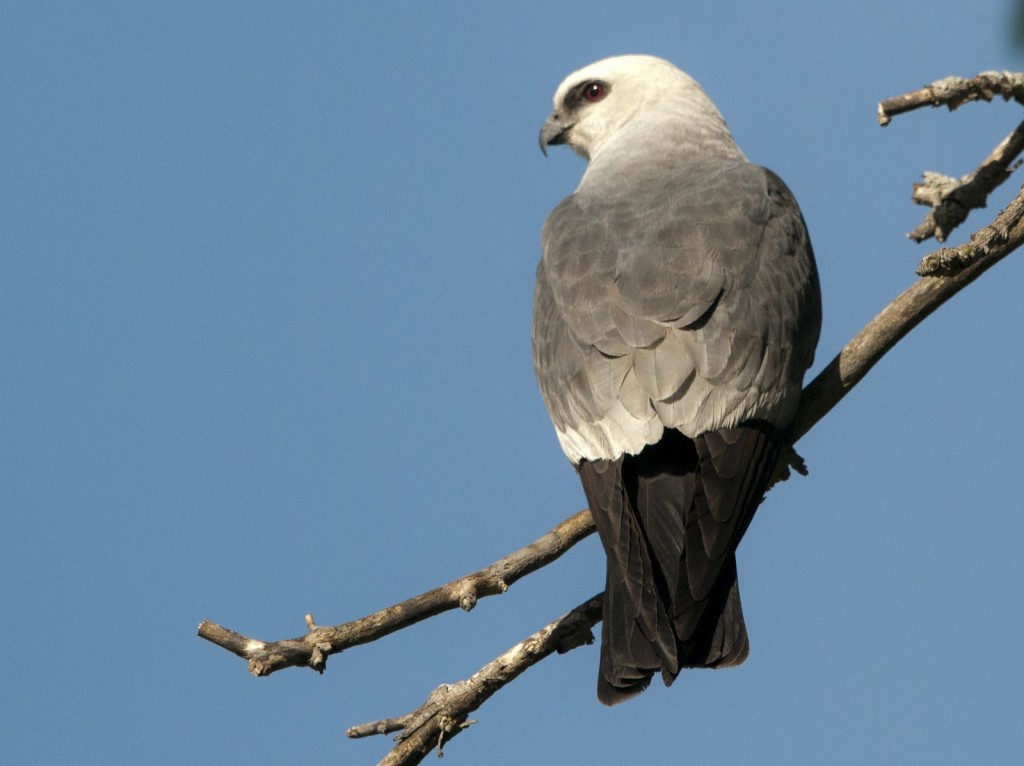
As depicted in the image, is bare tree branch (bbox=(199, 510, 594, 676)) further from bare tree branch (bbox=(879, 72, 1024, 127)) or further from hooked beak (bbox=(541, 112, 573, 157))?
hooked beak (bbox=(541, 112, 573, 157))

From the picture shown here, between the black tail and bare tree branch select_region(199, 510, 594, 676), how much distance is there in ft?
1.17

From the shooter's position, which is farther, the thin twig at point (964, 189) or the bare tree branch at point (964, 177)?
the thin twig at point (964, 189)

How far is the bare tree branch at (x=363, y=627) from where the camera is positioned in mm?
3846

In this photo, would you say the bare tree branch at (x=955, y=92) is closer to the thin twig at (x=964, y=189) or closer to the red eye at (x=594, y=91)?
the thin twig at (x=964, y=189)

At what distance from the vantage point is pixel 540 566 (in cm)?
416

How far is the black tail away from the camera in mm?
3852

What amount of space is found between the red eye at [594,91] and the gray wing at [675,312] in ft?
6.20

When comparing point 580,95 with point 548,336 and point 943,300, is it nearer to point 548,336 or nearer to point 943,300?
point 548,336

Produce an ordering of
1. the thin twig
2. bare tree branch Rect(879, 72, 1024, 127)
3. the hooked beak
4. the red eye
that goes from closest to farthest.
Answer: bare tree branch Rect(879, 72, 1024, 127)
the thin twig
the red eye
the hooked beak

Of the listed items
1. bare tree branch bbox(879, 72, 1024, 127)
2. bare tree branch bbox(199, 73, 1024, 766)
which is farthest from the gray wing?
bare tree branch bbox(879, 72, 1024, 127)

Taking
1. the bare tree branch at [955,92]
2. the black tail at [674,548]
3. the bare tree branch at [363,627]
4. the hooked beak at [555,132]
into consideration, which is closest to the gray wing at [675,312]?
the black tail at [674,548]

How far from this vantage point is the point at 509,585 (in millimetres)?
4062

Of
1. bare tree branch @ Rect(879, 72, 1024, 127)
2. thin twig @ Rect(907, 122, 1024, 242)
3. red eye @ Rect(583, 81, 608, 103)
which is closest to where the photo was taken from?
bare tree branch @ Rect(879, 72, 1024, 127)

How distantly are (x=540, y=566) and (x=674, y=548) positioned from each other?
1.54 feet
